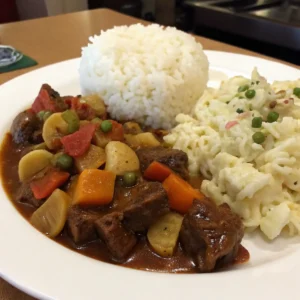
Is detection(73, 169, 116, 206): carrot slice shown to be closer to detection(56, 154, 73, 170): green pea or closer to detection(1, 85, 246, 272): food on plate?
detection(1, 85, 246, 272): food on plate

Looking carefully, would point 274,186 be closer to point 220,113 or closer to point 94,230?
point 220,113

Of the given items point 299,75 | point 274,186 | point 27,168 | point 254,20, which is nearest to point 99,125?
point 27,168

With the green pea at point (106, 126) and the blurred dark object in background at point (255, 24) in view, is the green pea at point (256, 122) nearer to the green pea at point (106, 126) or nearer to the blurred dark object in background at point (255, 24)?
the green pea at point (106, 126)

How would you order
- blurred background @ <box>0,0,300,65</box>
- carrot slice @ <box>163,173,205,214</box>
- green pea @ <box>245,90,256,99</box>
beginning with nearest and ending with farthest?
1. carrot slice @ <box>163,173,205,214</box>
2. green pea @ <box>245,90,256,99</box>
3. blurred background @ <box>0,0,300,65</box>

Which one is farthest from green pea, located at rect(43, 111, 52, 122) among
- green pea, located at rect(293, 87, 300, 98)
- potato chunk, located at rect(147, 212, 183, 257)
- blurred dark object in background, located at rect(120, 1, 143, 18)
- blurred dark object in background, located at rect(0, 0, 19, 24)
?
blurred dark object in background, located at rect(120, 1, 143, 18)

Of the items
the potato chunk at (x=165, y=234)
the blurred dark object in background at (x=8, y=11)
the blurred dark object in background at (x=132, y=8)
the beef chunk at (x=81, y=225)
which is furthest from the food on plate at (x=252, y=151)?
the blurred dark object in background at (x=8, y=11)

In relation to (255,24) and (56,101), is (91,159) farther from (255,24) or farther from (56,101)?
(255,24)
